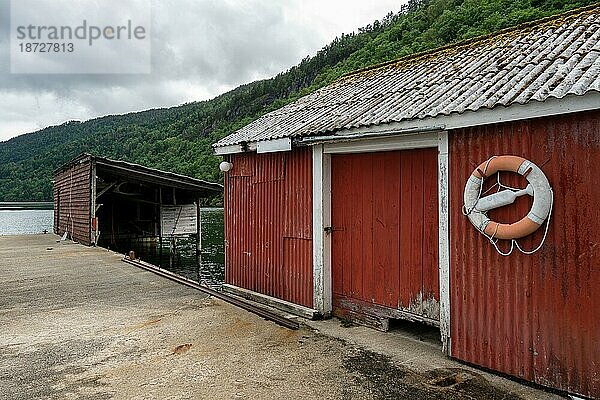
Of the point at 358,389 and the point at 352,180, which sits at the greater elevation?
the point at 352,180

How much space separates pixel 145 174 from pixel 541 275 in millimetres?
16748

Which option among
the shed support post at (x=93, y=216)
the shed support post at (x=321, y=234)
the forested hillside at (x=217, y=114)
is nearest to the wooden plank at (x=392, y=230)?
the shed support post at (x=321, y=234)

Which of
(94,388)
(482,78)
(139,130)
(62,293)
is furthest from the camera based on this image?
Result: (139,130)

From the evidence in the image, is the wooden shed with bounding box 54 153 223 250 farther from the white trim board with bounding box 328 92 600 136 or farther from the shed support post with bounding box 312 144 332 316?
the white trim board with bounding box 328 92 600 136

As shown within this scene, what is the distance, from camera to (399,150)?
5.96m

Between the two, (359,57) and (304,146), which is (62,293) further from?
(359,57)

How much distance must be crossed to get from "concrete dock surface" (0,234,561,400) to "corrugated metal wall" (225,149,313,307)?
0.73m

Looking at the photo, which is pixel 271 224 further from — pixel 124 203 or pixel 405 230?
pixel 124 203

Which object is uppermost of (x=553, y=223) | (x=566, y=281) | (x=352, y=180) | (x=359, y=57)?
(x=359, y=57)

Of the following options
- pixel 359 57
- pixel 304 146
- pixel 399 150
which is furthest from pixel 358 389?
pixel 359 57

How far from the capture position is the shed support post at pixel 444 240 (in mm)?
5082

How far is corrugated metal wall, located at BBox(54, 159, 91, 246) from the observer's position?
784 inches

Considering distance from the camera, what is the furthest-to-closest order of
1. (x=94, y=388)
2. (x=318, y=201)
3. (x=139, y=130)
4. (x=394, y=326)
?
(x=139, y=130)
(x=318, y=201)
(x=394, y=326)
(x=94, y=388)

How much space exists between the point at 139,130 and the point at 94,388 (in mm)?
83268
